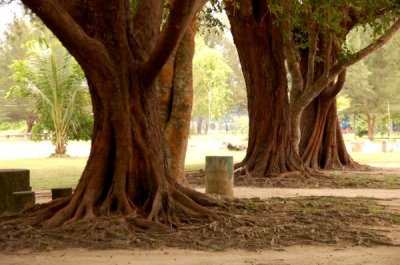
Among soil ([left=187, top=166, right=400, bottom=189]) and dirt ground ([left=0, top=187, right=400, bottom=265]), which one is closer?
dirt ground ([left=0, top=187, right=400, bottom=265])

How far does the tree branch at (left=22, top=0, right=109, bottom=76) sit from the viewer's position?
8.52 metres

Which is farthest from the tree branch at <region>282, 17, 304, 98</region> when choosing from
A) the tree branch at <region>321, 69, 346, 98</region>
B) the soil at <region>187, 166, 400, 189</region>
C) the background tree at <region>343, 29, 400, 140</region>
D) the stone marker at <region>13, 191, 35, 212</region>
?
the background tree at <region>343, 29, 400, 140</region>

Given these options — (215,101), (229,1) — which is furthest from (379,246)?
(215,101)

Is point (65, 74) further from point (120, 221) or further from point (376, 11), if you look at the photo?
point (120, 221)

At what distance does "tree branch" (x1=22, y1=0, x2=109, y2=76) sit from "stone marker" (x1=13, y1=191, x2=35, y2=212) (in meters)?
2.47

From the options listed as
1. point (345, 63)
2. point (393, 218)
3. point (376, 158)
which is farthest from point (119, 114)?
point (376, 158)

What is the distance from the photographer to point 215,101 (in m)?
63.0

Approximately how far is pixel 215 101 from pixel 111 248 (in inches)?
2196

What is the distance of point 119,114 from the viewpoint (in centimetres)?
896

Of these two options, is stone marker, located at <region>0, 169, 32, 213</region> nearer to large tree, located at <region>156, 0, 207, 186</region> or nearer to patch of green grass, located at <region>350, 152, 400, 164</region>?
large tree, located at <region>156, 0, 207, 186</region>

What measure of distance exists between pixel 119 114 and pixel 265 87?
1030cm

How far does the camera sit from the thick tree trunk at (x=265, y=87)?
18359 millimetres

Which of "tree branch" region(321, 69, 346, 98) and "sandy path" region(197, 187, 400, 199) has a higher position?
"tree branch" region(321, 69, 346, 98)

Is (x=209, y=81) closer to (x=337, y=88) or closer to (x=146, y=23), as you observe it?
(x=337, y=88)
